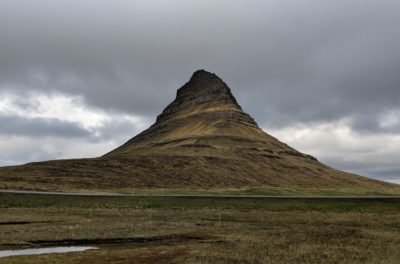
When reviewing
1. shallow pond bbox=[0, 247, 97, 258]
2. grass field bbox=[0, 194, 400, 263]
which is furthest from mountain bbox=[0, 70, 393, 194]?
shallow pond bbox=[0, 247, 97, 258]

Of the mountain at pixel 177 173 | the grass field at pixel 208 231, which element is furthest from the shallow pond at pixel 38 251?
the mountain at pixel 177 173

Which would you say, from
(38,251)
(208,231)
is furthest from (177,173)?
(38,251)

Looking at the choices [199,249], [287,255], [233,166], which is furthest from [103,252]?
[233,166]

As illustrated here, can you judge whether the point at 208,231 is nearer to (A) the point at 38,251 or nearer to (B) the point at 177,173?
(A) the point at 38,251

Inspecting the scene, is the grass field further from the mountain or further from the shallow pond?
the mountain

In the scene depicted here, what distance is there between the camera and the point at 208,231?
137 ft

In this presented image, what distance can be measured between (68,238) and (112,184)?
9463 centimetres

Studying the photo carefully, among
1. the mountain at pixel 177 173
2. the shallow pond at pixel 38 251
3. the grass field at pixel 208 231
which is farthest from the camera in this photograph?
the mountain at pixel 177 173

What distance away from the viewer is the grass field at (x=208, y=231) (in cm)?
2838

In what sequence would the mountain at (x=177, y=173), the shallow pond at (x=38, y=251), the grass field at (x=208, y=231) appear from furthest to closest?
the mountain at (x=177, y=173) < the shallow pond at (x=38, y=251) < the grass field at (x=208, y=231)

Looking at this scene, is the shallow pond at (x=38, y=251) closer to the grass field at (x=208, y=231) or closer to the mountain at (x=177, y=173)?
the grass field at (x=208, y=231)

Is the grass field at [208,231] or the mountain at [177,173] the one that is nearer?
the grass field at [208,231]

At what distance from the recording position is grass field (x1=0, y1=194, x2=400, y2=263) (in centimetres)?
2838

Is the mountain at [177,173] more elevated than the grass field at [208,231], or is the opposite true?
the mountain at [177,173]
